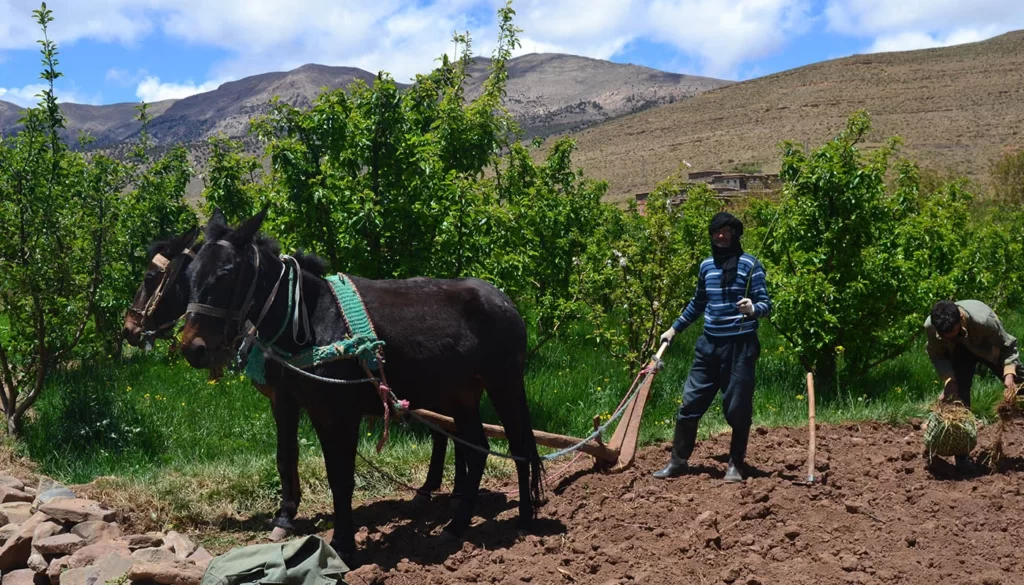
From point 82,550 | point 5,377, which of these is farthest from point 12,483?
point 5,377

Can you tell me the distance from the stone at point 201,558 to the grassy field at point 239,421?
1.38 metres

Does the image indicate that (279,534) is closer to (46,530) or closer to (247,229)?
(46,530)

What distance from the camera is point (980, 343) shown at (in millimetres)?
6441

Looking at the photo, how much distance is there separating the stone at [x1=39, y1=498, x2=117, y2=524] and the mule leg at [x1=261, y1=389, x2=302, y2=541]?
107 cm

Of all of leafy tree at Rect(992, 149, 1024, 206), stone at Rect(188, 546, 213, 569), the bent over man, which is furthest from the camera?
leafy tree at Rect(992, 149, 1024, 206)

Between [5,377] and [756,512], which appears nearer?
[756,512]

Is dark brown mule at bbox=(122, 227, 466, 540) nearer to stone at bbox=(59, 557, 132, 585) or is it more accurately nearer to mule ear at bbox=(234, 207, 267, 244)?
mule ear at bbox=(234, 207, 267, 244)

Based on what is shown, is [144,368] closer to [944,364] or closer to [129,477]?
[129,477]

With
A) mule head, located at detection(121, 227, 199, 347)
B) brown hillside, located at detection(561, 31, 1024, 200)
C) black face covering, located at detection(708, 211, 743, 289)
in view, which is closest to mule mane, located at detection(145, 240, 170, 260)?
mule head, located at detection(121, 227, 199, 347)

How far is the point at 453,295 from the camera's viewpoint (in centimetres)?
573

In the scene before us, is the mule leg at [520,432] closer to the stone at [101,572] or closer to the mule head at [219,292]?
the mule head at [219,292]

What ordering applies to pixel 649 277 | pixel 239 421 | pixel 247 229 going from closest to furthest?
pixel 247 229 < pixel 239 421 < pixel 649 277

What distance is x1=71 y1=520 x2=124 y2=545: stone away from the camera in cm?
511

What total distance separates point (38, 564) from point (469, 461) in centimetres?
261
